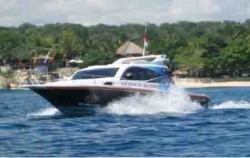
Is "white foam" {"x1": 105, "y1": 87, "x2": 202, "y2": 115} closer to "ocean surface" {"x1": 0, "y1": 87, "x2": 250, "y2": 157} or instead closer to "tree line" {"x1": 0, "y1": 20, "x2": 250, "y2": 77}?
"ocean surface" {"x1": 0, "y1": 87, "x2": 250, "y2": 157}

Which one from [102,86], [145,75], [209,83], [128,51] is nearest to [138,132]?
[102,86]

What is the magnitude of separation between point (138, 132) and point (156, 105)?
33.7 feet

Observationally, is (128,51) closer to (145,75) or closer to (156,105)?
(145,75)

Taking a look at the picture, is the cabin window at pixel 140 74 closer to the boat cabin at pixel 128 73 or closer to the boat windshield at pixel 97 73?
the boat cabin at pixel 128 73

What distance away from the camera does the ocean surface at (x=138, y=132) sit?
18.8m

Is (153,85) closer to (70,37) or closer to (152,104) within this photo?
(152,104)

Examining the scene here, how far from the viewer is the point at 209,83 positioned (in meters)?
126

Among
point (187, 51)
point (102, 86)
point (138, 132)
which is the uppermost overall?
point (187, 51)

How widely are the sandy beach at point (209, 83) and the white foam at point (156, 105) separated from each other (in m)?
85.9

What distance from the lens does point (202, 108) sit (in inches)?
1438

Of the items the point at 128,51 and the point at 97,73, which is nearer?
the point at 97,73

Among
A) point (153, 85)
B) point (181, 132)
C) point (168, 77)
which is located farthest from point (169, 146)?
point (168, 77)

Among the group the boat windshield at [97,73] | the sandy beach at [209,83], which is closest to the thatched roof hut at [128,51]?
the sandy beach at [209,83]

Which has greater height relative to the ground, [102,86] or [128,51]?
[128,51]
